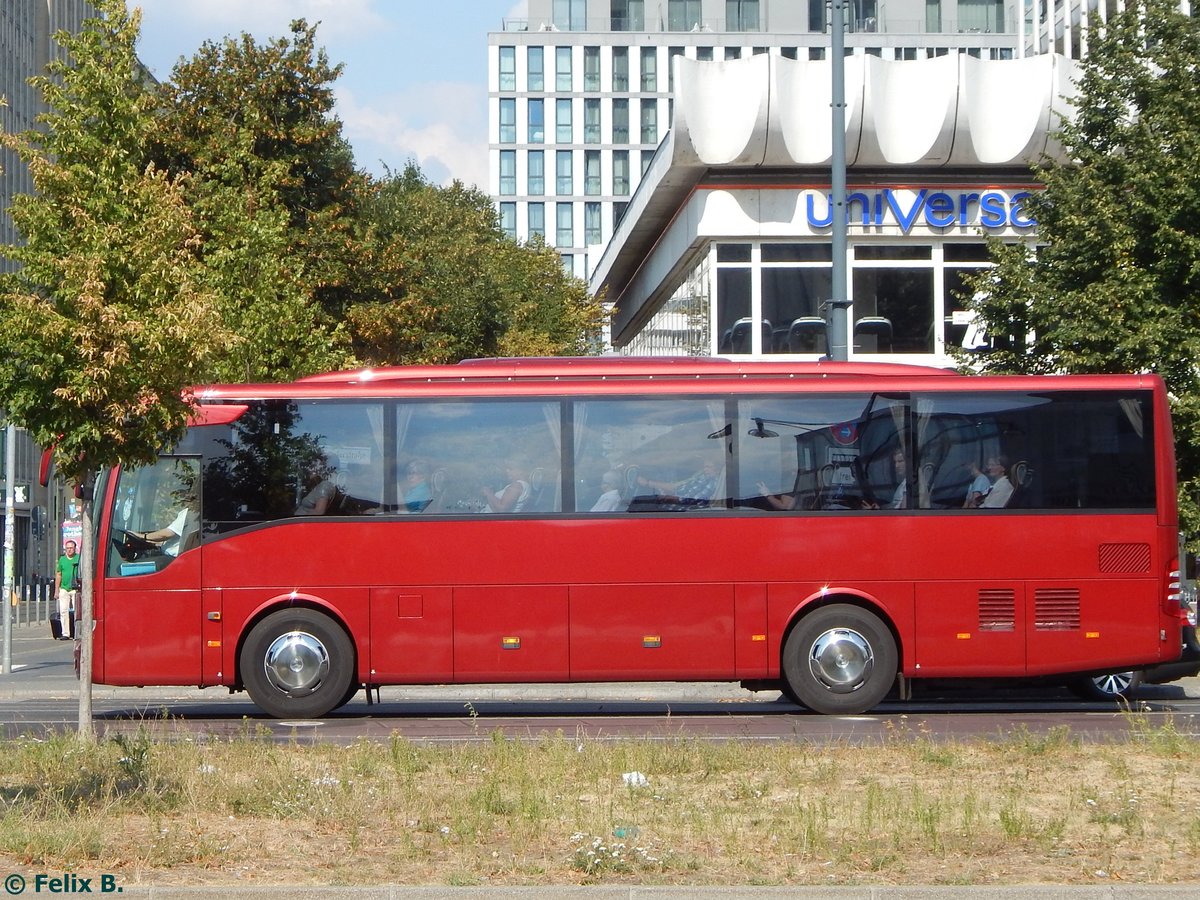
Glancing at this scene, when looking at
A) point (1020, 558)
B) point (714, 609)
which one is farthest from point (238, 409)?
point (1020, 558)

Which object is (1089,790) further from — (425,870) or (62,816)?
(62,816)

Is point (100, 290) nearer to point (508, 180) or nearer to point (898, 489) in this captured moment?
point (898, 489)

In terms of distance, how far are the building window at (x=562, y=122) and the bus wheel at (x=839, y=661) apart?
103183 millimetres

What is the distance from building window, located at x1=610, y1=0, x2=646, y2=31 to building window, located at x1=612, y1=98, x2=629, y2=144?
506 cm

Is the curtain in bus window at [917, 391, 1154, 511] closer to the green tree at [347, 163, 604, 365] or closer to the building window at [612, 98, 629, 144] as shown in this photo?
the green tree at [347, 163, 604, 365]

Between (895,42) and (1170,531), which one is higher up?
(895,42)

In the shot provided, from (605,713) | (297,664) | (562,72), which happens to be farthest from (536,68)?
(297,664)

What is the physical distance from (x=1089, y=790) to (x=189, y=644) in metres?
9.54

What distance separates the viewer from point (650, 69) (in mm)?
113625

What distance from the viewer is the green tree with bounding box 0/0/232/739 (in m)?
11.8

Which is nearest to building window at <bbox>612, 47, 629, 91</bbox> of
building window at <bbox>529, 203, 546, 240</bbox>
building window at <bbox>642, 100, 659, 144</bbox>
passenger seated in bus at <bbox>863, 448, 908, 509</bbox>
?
building window at <bbox>642, 100, 659, 144</bbox>

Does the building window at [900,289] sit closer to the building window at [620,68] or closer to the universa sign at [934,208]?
the universa sign at [934,208]

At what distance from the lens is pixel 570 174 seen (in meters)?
118

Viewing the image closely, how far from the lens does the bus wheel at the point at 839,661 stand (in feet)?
53.3
